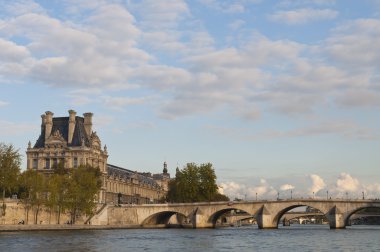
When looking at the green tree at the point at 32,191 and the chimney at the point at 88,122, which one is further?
the chimney at the point at 88,122

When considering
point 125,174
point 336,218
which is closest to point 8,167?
point 336,218

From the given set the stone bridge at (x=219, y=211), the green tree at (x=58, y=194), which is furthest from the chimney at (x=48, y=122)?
the green tree at (x=58, y=194)

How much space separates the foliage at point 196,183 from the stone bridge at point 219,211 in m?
8.15

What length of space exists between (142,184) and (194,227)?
57751 millimetres

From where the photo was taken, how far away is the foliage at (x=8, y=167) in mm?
88062

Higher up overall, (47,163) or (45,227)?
(47,163)

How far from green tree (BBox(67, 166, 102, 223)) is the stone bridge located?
6676mm

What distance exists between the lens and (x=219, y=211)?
113 meters

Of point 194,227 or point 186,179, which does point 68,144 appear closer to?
point 186,179

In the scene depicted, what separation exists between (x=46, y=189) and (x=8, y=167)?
9845 millimetres

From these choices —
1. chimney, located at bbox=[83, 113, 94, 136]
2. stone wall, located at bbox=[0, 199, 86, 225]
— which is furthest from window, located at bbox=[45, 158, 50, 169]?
stone wall, located at bbox=[0, 199, 86, 225]

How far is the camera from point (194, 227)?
367 ft

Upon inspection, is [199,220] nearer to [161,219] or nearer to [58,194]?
[161,219]

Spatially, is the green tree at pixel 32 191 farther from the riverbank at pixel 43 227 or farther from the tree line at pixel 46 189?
the riverbank at pixel 43 227
